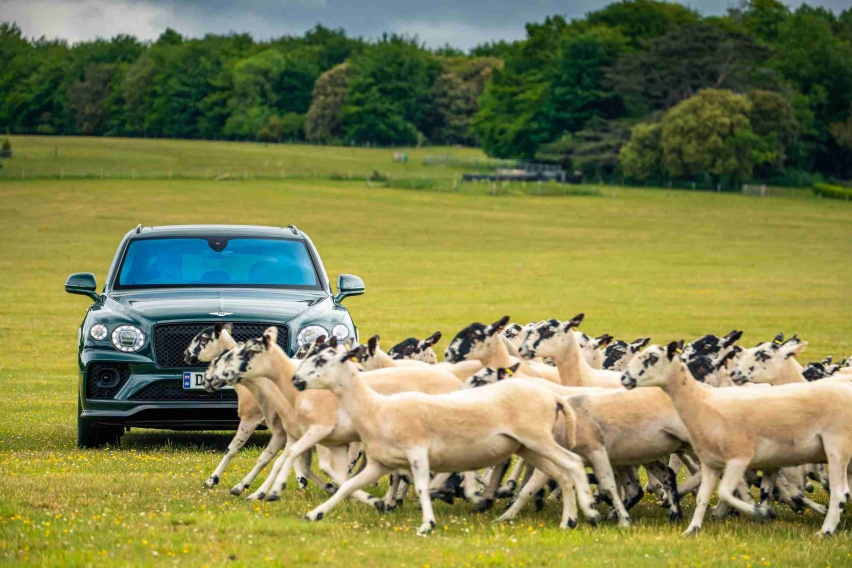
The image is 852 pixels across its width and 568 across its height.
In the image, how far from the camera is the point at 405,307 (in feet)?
125

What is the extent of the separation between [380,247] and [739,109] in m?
47.2

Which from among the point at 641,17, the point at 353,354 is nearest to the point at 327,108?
the point at 641,17

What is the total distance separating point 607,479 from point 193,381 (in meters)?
5.04

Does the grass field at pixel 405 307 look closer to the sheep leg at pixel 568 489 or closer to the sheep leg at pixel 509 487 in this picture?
the sheep leg at pixel 568 489

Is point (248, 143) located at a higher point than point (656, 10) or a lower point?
lower

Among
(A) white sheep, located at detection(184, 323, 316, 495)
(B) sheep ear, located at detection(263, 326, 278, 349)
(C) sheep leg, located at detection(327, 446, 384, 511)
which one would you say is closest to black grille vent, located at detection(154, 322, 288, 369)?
(A) white sheep, located at detection(184, 323, 316, 495)

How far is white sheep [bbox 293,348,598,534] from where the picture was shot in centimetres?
999

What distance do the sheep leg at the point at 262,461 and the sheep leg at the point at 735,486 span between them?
3.83m

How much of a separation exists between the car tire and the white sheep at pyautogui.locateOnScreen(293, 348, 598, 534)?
4949mm

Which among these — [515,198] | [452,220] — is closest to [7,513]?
[452,220]

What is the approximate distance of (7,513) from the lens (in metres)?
9.89

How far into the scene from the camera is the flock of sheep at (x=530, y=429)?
1008cm

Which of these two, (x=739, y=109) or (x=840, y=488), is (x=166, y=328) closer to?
(x=840, y=488)

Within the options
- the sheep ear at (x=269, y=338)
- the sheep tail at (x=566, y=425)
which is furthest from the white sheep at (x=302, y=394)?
the sheep tail at (x=566, y=425)
